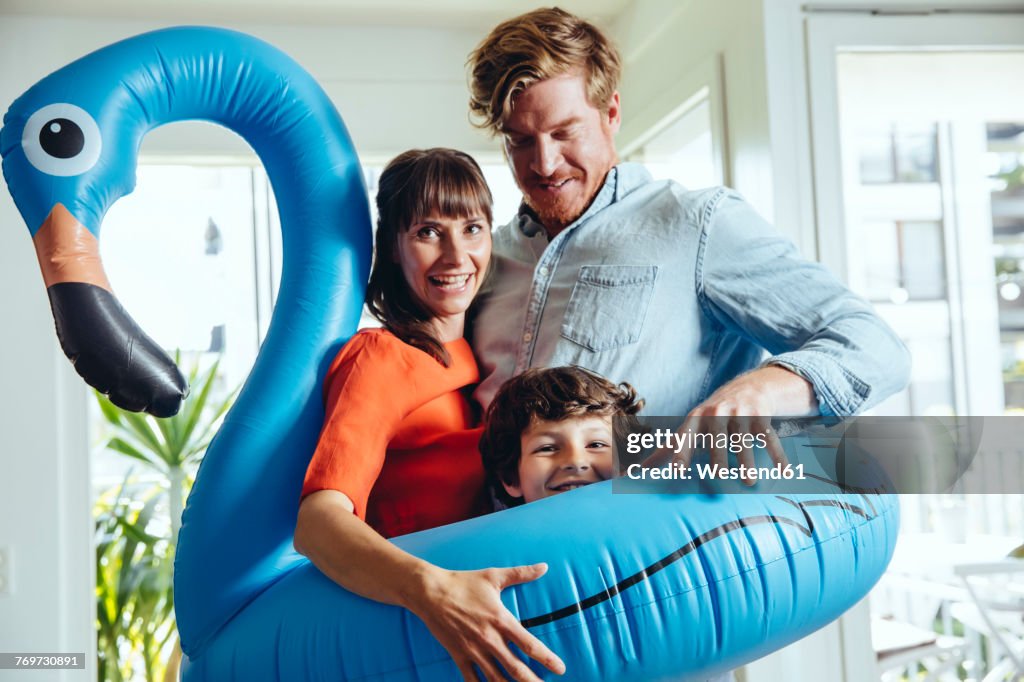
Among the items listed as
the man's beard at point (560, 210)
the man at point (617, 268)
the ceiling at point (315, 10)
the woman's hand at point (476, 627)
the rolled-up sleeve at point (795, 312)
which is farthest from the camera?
the ceiling at point (315, 10)

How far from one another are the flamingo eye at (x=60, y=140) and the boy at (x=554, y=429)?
0.52 m

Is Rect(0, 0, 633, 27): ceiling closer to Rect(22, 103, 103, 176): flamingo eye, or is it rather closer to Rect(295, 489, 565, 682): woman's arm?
Rect(22, 103, 103, 176): flamingo eye

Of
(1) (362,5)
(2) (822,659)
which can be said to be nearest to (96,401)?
(1) (362,5)

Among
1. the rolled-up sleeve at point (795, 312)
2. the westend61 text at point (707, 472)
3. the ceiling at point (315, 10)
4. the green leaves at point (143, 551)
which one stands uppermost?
the ceiling at point (315, 10)

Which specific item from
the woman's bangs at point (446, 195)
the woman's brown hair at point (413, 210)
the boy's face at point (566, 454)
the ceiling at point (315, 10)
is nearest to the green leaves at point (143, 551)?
the ceiling at point (315, 10)

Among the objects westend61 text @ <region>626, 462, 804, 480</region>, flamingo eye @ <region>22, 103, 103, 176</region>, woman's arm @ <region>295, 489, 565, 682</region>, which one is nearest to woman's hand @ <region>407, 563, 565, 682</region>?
woman's arm @ <region>295, 489, 565, 682</region>

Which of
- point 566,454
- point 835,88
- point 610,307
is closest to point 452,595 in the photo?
point 566,454

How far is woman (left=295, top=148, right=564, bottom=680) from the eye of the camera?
0.82 metres

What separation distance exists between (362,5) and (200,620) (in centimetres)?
252

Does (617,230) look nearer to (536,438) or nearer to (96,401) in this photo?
(536,438)

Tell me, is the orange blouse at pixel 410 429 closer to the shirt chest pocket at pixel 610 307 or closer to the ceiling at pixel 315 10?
the shirt chest pocket at pixel 610 307

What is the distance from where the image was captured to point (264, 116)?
1.14m

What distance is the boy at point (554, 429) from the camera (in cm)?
101

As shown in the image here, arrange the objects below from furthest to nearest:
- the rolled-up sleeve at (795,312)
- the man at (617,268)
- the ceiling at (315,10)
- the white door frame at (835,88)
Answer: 1. the ceiling at (315,10)
2. the white door frame at (835,88)
3. the man at (617,268)
4. the rolled-up sleeve at (795,312)
